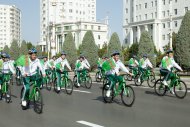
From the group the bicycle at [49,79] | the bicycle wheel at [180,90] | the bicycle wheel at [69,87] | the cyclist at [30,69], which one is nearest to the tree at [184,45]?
the bicycle at [49,79]

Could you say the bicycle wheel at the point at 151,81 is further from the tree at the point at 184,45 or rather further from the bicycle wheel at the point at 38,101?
Answer: the bicycle wheel at the point at 38,101

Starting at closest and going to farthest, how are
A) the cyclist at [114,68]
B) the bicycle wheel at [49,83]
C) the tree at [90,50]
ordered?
the cyclist at [114,68] → the bicycle wheel at [49,83] → the tree at [90,50]

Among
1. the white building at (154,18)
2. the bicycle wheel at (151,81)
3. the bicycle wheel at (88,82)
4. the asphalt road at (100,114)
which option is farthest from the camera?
the white building at (154,18)

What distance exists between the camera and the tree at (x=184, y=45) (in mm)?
27609

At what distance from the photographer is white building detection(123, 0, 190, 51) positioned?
282 ft

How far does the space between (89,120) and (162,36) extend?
3358 inches

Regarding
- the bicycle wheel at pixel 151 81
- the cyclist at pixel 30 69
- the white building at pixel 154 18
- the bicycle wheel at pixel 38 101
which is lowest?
the bicycle wheel at pixel 38 101

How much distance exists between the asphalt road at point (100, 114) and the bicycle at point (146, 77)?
6.65 metres

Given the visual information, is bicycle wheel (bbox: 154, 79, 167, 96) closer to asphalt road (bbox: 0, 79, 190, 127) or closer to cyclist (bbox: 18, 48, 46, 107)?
asphalt road (bbox: 0, 79, 190, 127)

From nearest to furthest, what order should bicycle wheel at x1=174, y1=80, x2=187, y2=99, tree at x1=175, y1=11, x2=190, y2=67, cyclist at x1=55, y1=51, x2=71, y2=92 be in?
bicycle wheel at x1=174, y1=80, x2=187, y2=99 → cyclist at x1=55, y1=51, x2=71, y2=92 → tree at x1=175, y1=11, x2=190, y2=67

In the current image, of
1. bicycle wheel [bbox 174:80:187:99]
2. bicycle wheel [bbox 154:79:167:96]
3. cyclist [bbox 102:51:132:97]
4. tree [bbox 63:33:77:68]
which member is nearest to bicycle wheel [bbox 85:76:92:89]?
bicycle wheel [bbox 154:79:167:96]

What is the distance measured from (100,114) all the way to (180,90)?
5.26 meters

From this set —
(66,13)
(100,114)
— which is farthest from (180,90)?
(66,13)

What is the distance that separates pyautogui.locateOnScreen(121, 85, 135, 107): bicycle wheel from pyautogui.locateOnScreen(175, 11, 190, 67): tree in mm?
16740
